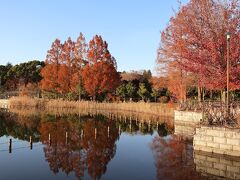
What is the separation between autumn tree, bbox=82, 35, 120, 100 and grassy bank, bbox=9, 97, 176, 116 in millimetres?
2675

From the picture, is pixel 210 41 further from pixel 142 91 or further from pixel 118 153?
pixel 142 91

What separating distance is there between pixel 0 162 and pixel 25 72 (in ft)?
228

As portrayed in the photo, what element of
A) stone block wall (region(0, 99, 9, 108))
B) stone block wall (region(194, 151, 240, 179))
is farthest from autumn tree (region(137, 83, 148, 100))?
stone block wall (region(194, 151, 240, 179))

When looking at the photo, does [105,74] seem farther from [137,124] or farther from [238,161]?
[238,161]

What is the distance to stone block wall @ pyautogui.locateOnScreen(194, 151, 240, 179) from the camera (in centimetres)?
1429

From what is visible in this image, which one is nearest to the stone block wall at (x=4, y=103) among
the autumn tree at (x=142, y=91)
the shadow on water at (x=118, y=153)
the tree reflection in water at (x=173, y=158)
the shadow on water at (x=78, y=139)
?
the autumn tree at (x=142, y=91)

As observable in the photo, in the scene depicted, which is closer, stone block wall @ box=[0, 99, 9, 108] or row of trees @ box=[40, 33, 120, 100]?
row of trees @ box=[40, 33, 120, 100]

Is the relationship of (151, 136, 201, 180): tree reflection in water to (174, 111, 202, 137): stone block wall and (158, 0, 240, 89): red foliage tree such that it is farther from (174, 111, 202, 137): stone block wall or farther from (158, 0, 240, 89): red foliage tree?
(158, 0, 240, 89): red foliage tree

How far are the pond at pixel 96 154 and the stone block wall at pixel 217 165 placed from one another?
1.30 feet

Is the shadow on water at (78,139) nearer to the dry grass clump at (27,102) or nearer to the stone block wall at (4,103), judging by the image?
the dry grass clump at (27,102)

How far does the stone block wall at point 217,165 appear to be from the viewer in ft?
46.9

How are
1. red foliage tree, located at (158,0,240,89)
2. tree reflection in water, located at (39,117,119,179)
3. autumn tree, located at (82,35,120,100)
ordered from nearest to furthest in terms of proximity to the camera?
tree reflection in water, located at (39,117,119,179), red foliage tree, located at (158,0,240,89), autumn tree, located at (82,35,120,100)

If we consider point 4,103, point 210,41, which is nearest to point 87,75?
point 4,103

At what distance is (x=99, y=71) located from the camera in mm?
50594
